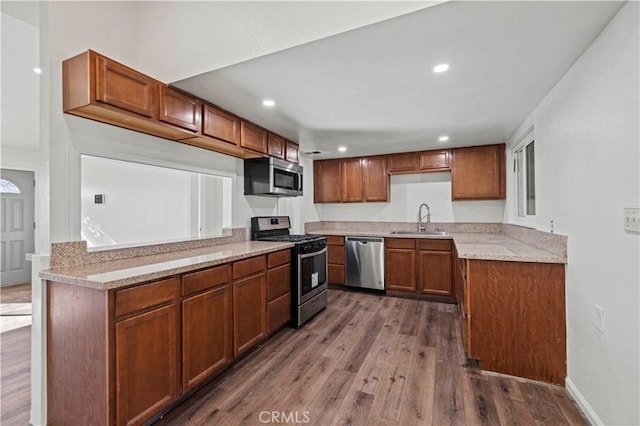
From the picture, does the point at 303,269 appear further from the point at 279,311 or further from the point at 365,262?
the point at 365,262

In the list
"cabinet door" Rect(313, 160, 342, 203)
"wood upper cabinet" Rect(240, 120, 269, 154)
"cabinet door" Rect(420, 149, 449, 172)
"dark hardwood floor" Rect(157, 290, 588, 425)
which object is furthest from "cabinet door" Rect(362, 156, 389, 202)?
"dark hardwood floor" Rect(157, 290, 588, 425)

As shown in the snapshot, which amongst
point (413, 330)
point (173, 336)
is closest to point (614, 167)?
point (413, 330)

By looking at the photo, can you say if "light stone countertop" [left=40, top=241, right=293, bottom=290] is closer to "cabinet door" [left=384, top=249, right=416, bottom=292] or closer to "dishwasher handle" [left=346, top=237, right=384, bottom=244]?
"dishwasher handle" [left=346, top=237, right=384, bottom=244]

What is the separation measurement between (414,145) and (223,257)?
3.10 meters

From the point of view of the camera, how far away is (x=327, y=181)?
514 cm

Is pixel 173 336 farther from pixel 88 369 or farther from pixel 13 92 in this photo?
pixel 13 92

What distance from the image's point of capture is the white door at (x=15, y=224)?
4996 millimetres

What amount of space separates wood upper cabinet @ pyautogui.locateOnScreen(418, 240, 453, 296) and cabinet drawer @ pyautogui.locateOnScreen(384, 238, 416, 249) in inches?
4.2

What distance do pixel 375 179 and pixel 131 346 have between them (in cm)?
396

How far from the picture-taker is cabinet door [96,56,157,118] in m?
1.73

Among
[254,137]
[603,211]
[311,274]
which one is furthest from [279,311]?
[603,211]

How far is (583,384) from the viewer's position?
1813 mm

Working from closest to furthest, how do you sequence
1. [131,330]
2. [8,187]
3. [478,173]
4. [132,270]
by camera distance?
1. [131,330]
2. [132,270]
3. [478,173]
4. [8,187]

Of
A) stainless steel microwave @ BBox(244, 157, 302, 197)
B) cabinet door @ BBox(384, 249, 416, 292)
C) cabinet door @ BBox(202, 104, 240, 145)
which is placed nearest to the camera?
cabinet door @ BBox(202, 104, 240, 145)
